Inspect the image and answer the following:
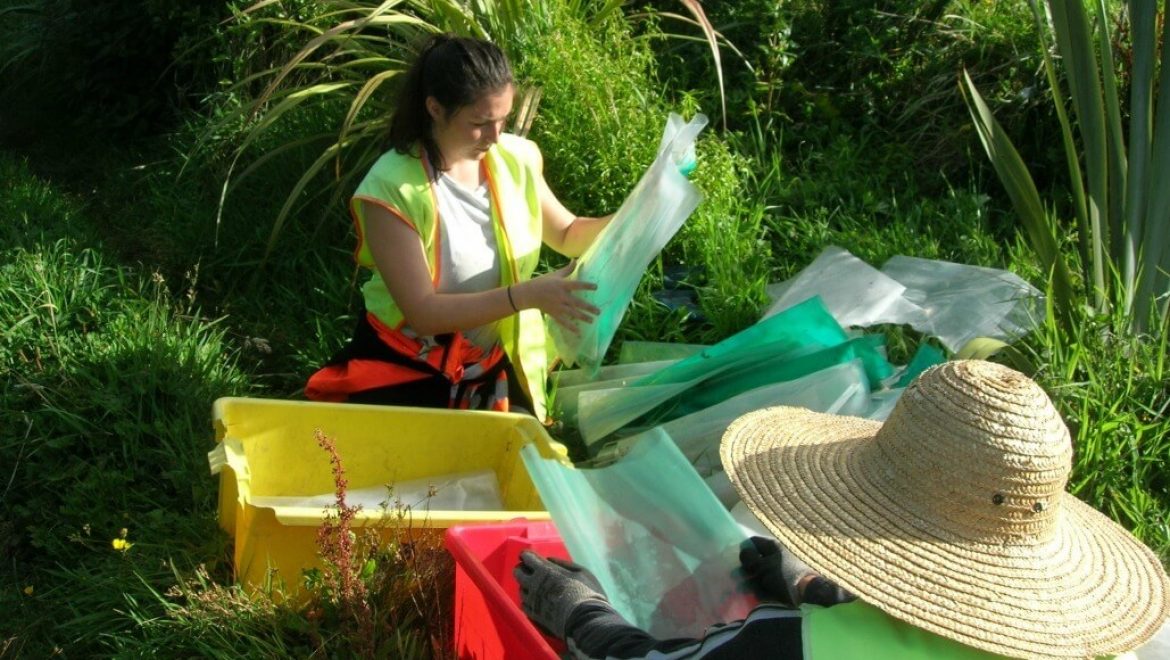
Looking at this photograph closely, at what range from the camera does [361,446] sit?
296cm

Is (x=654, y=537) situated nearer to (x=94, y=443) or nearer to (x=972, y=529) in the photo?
(x=972, y=529)

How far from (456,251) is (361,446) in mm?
540

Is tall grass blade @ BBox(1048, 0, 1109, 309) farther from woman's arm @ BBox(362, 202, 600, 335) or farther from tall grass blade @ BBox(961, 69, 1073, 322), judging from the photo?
woman's arm @ BBox(362, 202, 600, 335)

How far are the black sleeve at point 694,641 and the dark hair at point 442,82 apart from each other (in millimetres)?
1401

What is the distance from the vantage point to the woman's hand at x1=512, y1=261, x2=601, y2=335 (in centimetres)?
291

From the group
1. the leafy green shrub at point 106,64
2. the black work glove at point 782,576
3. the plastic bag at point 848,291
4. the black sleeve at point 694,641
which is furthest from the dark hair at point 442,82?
the leafy green shrub at point 106,64

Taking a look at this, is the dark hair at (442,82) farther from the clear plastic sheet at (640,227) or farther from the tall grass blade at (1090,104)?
the tall grass blade at (1090,104)

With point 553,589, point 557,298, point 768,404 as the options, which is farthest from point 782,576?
point 768,404

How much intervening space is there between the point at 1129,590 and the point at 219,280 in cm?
334

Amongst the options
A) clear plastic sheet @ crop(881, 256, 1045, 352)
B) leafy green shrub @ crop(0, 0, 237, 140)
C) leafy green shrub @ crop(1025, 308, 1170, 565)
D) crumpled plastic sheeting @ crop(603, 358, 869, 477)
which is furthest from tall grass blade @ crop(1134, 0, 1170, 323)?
leafy green shrub @ crop(0, 0, 237, 140)

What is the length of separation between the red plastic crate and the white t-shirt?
880 millimetres

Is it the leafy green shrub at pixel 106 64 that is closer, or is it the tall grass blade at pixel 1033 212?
the tall grass blade at pixel 1033 212

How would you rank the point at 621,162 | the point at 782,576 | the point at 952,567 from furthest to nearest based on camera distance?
1. the point at 621,162
2. the point at 782,576
3. the point at 952,567

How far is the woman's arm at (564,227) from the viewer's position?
3.33 metres
